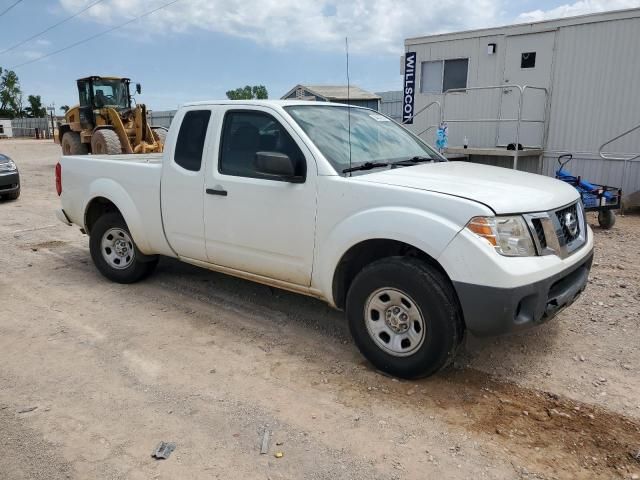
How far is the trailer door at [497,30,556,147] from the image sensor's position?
11.2 metres

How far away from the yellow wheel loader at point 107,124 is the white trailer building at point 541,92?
27.5 ft

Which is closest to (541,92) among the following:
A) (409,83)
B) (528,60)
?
(528,60)

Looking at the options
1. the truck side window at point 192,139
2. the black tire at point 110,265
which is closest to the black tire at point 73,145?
the black tire at point 110,265

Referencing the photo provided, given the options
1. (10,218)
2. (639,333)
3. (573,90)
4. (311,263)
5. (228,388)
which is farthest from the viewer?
(573,90)

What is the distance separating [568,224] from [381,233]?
51.1 inches

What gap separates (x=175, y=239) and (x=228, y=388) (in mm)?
1856

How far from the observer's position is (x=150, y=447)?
2.92 metres

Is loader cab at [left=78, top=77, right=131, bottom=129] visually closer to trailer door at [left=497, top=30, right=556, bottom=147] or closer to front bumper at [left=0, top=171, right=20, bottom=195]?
front bumper at [left=0, top=171, right=20, bottom=195]

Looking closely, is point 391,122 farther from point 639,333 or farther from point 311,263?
point 639,333

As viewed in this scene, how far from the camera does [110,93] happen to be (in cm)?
1806

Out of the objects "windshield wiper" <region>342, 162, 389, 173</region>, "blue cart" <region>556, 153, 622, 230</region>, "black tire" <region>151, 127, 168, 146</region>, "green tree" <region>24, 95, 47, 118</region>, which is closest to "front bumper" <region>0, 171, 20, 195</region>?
"black tire" <region>151, 127, 168, 146</region>

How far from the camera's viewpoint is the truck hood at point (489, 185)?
10.7ft

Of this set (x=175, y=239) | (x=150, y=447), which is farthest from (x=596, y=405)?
(x=175, y=239)

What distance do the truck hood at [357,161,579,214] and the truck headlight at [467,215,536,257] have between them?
67mm
